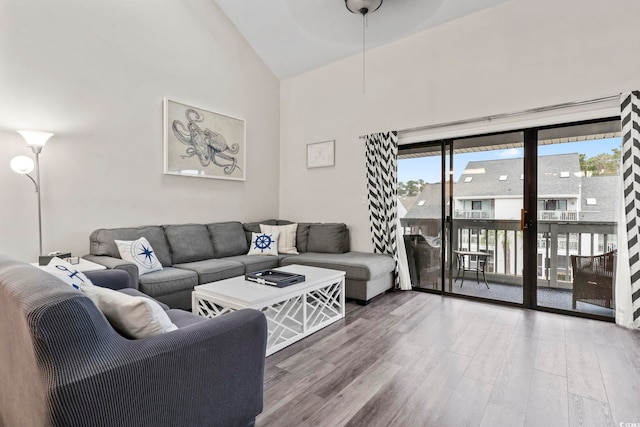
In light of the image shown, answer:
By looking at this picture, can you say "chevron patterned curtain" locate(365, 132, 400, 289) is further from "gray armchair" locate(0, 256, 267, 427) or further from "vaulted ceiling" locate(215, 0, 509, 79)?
"gray armchair" locate(0, 256, 267, 427)

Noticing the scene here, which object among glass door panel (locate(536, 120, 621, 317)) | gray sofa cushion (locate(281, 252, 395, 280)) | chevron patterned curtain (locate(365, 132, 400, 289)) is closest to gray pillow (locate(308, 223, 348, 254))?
gray sofa cushion (locate(281, 252, 395, 280))

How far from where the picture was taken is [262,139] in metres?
4.94

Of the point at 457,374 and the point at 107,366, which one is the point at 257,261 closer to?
the point at 457,374

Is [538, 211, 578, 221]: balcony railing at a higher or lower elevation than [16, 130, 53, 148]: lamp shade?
lower

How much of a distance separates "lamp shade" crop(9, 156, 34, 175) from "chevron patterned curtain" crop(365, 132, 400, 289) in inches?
135

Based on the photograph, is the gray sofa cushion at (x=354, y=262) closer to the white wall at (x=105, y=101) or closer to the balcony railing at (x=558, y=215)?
the white wall at (x=105, y=101)

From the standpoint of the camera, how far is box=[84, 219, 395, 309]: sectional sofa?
2965 mm

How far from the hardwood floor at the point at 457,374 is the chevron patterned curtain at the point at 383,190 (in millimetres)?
1222

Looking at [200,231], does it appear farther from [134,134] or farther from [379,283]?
[379,283]

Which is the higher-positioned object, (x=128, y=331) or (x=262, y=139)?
(x=262, y=139)

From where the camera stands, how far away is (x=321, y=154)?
4730 mm

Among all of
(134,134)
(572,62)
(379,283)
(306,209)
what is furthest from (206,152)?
(572,62)

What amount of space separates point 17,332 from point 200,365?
60 cm

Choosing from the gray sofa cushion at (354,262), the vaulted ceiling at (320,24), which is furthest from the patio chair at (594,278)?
the vaulted ceiling at (320,24)
